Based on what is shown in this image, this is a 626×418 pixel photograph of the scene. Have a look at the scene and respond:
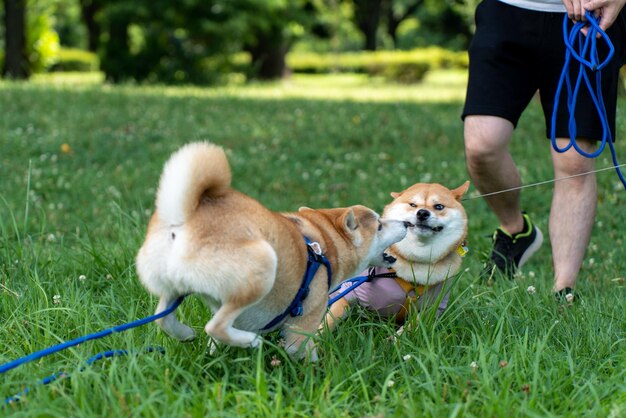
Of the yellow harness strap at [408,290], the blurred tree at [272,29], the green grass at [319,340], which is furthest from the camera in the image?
the blurred tree at [272,29]

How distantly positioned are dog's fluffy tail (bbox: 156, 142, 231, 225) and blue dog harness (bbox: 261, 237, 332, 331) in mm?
469

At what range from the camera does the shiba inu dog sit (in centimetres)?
305

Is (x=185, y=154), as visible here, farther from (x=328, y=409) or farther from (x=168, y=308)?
(x=328, y=409)

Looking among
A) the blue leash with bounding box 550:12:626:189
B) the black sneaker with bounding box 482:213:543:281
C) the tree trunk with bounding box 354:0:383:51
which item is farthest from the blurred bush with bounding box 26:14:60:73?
the tree trunk with bounding box 354:0:383:51

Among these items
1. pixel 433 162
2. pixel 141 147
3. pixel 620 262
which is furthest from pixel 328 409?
pixel 141 147

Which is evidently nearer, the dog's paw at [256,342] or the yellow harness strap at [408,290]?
the dog's paw at [256,342]

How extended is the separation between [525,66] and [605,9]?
20.5 inches

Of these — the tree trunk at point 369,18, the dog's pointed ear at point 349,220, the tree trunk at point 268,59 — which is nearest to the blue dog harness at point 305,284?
the dog's pointed ear at point 349,220

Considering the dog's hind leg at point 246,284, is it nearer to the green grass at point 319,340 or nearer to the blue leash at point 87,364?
the green grass at point 319,340

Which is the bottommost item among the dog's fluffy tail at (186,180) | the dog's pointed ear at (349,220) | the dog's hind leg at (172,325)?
the dog's hind leg at (172,325)

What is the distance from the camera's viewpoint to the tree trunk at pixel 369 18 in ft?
126

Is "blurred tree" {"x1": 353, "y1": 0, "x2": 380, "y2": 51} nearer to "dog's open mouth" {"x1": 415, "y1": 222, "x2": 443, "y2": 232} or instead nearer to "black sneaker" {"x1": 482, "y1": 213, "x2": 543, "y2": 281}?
"black sneaker" {"x1": 482, "y1": 213, "x2": 543, "y2": 281}

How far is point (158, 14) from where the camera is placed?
53.3ft

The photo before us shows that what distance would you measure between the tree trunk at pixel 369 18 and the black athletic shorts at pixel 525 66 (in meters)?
35.2
